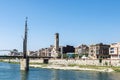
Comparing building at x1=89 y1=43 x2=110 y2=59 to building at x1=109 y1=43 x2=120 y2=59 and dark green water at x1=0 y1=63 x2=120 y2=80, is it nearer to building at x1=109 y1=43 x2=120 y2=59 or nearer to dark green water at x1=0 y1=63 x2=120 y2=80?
building at x1=109 y1=43 x2=120 y2=59

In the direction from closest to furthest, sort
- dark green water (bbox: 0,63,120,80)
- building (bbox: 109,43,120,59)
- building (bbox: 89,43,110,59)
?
dark green water (bbox: 0,63,120,80) → building (bbox: 109,43,120,59) → building (bbox: 89,43,110,59)

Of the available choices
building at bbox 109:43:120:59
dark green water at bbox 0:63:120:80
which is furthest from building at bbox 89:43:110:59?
dark green water at bbox 0:63:120:80

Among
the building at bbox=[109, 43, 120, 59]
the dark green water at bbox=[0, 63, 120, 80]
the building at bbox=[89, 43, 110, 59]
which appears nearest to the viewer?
the dark green water at bbox=[0, 63, 120, 80]

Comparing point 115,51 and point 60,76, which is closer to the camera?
point 60,76

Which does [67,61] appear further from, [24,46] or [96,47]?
[24,46]

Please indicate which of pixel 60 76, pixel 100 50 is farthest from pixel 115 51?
pixel 60 76

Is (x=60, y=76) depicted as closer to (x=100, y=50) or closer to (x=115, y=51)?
(x=115, y=51)

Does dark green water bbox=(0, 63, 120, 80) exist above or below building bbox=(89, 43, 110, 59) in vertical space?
below

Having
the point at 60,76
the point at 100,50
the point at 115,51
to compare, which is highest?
the point at 100,50

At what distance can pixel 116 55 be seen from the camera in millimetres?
150875

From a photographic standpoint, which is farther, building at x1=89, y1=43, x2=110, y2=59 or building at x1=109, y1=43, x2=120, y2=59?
building at x1=89, y1=43, x2=110, y2=59

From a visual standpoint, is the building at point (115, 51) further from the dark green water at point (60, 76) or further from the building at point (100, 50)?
the dark green water at point (60, 76)

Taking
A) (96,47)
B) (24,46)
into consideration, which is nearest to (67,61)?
(96,47)

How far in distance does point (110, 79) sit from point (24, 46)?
39889mm
